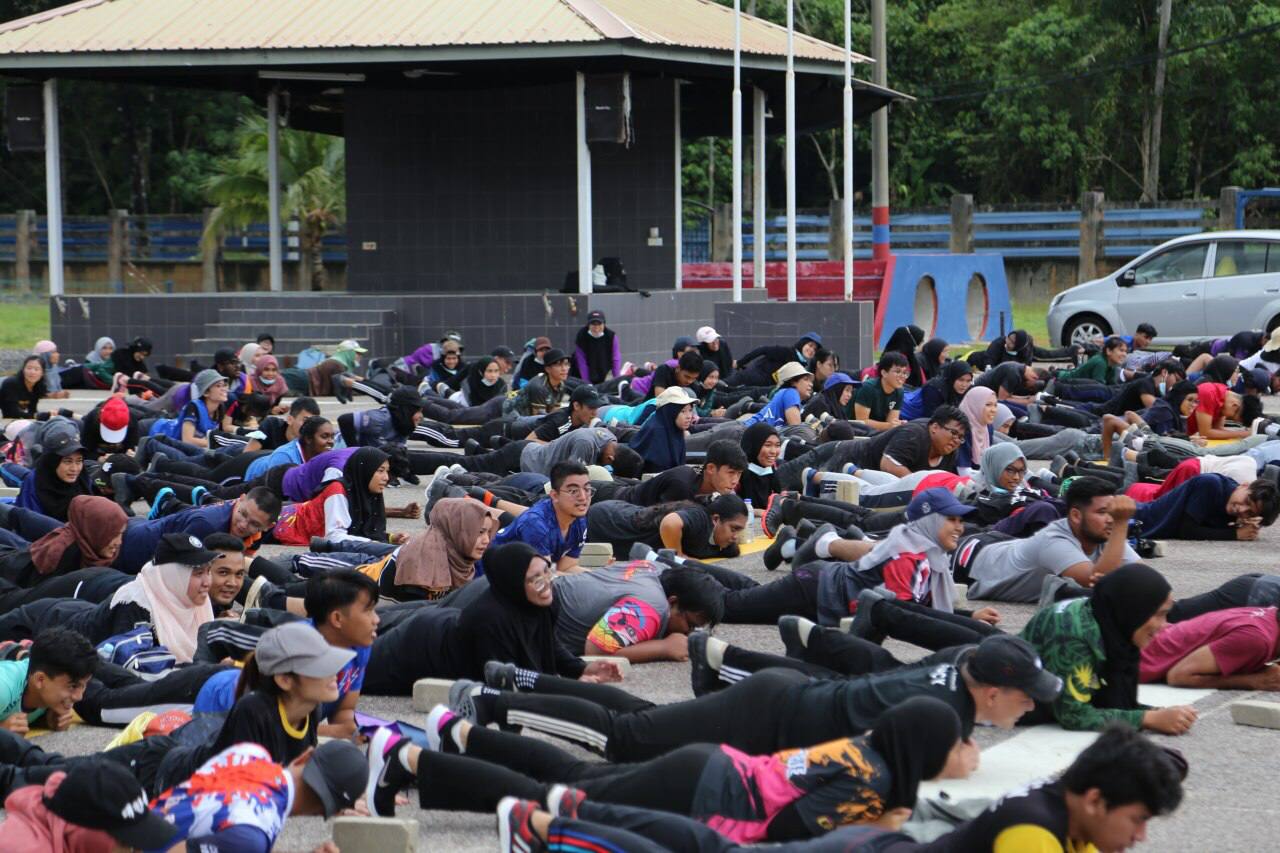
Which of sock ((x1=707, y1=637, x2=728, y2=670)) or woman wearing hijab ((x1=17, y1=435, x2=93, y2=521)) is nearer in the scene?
sock ((x1=707, y1=637, x2=728, y2=670))

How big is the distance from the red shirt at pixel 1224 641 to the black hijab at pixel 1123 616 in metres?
0.98

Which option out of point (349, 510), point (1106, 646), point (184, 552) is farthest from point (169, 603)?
point (1106, 646)

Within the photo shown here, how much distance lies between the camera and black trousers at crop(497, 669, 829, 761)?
235 inches

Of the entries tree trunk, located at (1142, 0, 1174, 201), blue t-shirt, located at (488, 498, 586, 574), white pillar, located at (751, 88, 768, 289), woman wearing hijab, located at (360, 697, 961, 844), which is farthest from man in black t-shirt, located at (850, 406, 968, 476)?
tree trunk, located at (1142, 0, 1174, 201)

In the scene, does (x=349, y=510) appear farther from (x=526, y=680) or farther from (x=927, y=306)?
(x=927, y=306)

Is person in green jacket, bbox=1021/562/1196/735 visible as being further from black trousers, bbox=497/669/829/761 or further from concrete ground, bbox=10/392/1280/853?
black trousers, bbox=497/669/829/761

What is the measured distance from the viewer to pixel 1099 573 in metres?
8.88

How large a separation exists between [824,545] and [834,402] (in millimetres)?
5909

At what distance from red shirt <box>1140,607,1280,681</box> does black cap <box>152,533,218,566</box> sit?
412 centimetres

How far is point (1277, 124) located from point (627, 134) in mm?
18922

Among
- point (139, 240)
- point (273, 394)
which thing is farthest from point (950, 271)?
point (139, 240)

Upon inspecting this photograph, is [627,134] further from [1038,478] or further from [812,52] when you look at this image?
[1038,478]

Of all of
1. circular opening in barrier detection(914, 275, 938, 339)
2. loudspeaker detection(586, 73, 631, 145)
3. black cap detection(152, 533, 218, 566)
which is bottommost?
black cap detection(152, 533, 218, 566)

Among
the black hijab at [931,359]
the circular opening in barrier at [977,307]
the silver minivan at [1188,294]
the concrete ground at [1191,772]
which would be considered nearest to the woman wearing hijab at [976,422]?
the concrete ground at [1191,772]
